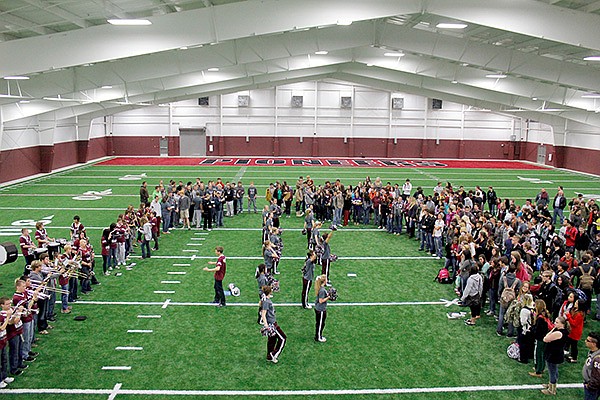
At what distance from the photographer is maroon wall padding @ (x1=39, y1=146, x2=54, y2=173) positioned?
1347 inches

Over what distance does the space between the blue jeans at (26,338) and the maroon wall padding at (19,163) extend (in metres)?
23.8

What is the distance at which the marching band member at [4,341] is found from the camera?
8.22 meters

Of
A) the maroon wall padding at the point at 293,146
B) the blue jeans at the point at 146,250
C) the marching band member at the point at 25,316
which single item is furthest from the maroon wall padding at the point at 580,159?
the marching band member at the point at 25,316

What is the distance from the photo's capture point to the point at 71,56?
49.3ft

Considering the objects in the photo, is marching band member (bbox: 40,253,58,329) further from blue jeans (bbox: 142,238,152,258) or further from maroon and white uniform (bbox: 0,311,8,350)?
blue jeans (bbox: 142,238,152,258)

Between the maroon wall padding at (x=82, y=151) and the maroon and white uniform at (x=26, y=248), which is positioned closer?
the maroon and white uniform at (x=26, y=248)

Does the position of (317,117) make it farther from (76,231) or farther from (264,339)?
(264,339)

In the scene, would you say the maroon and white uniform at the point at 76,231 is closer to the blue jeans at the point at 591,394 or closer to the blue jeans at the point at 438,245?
the blue jeans at the point at 438,245

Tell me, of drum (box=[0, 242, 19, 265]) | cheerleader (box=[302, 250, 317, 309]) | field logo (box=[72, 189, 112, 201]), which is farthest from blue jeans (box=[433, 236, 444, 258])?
field logo (box=[72, 189, 112, 201])

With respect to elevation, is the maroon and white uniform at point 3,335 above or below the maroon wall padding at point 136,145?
below

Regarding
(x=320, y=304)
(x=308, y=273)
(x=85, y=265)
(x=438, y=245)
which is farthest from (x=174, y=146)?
(x=320, y=304)

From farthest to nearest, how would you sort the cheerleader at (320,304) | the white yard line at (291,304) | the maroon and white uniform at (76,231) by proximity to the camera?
the maroon and white uniform at (76,231) < the white yard line at (291,304) < the cheerleader at (320,304)

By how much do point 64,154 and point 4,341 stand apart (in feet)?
108

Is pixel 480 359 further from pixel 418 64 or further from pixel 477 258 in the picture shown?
pixel 418 64
